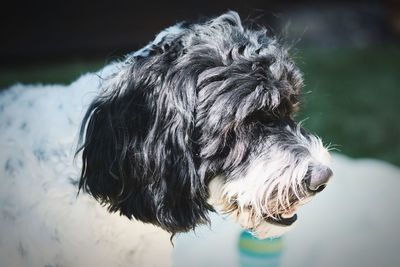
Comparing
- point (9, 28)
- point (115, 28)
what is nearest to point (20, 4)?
point (9, 28)

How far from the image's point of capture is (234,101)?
5.88 ft

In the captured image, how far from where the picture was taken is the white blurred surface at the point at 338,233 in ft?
6.83

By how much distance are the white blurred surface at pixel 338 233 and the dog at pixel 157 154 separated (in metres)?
0.23

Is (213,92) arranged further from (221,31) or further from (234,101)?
(221,31)

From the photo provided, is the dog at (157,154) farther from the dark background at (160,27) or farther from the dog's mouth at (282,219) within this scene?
the dark background at (160,27)

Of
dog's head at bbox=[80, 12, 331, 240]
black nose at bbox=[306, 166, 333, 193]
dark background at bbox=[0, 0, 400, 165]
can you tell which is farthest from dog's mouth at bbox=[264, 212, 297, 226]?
dark background at bbox=[0, 0, 400, 165]

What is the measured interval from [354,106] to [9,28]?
2.62 metres

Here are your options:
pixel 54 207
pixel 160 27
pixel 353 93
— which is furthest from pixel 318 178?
pixel 353 93

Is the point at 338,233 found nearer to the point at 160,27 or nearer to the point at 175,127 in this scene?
the point at 175,127

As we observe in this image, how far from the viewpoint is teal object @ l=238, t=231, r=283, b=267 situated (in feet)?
7.07

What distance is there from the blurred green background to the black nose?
1646mm

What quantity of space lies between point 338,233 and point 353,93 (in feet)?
9.10

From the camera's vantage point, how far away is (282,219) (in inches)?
73.1

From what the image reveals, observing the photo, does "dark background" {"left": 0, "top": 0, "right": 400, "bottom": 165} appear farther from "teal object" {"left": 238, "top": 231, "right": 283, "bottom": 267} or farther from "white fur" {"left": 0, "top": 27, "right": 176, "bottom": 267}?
"white fur" {"left": 0, "top": 27, "right": 176, "bottom": 267}
